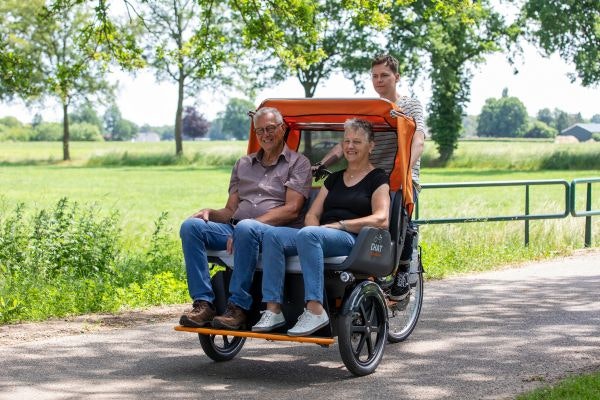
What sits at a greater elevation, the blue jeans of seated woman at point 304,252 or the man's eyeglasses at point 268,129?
the man's eyeglasses at point 268,129

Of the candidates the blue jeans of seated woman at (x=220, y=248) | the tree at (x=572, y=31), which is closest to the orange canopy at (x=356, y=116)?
the blue jeans of seated woman at (x=220, y=248)

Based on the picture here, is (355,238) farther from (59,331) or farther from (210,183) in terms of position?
(210,183)

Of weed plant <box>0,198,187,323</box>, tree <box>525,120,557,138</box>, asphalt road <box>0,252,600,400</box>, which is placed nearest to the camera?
asphalt road <box>0,252,600,400</box>

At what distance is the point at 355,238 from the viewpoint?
7199mm

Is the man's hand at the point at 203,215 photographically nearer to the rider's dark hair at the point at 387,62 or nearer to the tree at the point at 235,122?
the rider's dark hair at the point at 387,62

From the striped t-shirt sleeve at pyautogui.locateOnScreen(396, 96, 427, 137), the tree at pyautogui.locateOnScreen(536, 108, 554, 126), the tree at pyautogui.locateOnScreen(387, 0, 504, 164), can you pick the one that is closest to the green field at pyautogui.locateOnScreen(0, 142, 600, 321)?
the striped t-shirt sleeve at pyautogui.locateOnScreen(396, 96, 427, 137)

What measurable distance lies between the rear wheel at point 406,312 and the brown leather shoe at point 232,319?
5.31 feet

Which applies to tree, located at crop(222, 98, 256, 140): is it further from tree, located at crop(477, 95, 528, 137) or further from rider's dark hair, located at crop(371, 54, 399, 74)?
rider's dark hair, located at crop(371, 54, 399, 74)

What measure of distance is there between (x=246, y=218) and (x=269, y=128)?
65 cm

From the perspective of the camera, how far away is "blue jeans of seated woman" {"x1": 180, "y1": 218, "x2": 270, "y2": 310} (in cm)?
703

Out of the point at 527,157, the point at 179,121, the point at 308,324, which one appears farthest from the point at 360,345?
the point at 179,121

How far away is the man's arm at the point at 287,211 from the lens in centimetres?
746

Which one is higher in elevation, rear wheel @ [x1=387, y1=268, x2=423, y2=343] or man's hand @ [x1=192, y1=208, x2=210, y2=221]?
man's hand @ [x1=192, y1=208, x2=210, y2=221]

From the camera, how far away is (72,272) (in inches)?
448
